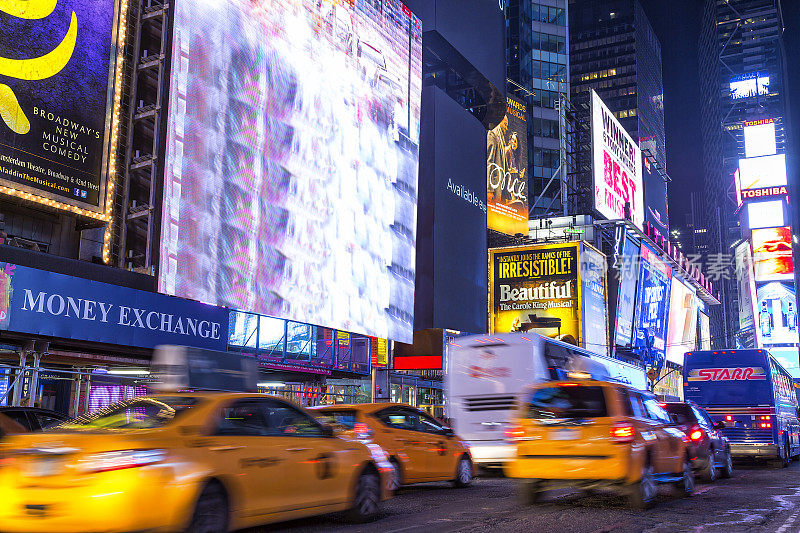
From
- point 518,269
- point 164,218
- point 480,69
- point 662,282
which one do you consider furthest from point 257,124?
point 662,282

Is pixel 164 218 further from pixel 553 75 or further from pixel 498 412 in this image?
pixel 553 75

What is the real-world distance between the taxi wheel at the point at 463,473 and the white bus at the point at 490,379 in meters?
2.68

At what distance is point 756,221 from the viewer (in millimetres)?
112062

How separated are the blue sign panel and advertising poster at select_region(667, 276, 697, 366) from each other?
60.5 metres

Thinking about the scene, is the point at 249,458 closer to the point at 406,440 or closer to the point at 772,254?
the point at 406,440

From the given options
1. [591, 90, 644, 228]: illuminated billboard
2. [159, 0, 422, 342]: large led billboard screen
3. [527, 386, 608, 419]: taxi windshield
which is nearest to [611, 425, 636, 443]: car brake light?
[527, 386, 608, 419]: taxi windshield

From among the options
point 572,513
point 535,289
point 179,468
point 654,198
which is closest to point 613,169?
point 535,289

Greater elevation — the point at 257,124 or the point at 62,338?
the point at 257,124

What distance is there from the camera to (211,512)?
22.3 ft

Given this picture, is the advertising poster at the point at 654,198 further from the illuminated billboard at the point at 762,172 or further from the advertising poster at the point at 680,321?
the illuminated billboard at the point at 762,172

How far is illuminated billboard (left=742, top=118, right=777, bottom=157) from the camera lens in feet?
376

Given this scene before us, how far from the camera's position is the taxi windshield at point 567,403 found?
10.5 metres

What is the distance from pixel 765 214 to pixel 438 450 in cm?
11172

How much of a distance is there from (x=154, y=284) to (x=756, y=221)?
109045mm
